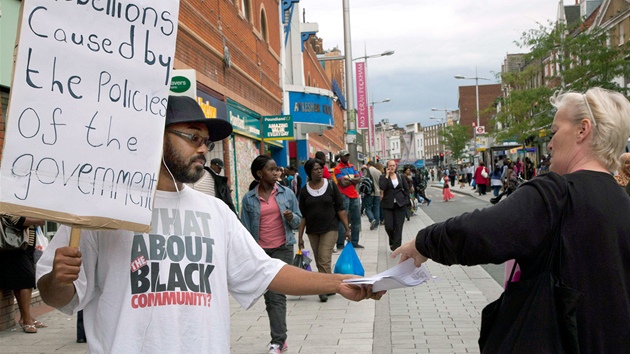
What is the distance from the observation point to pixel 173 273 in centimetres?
296

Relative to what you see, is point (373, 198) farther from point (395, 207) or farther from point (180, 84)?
point (180, 84)

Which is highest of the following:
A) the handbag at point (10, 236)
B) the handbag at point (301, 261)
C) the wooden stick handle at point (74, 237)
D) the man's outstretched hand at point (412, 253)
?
the wooden stick handle at point (74, 237)

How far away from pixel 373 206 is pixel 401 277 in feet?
57.4

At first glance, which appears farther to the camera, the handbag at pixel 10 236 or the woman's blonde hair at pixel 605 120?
the handbag at pixel 10 236

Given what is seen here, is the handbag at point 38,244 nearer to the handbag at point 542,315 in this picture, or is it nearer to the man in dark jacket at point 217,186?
the man in dark jacket at point 217,186

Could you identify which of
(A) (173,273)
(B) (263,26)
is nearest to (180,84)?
(A) (173,273)

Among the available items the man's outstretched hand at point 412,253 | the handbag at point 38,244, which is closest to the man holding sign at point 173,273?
the man's outstretched hand at point 412,253

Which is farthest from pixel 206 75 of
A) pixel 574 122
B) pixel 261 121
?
pixel 574 122

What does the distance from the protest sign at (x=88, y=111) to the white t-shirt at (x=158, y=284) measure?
0.68 ft

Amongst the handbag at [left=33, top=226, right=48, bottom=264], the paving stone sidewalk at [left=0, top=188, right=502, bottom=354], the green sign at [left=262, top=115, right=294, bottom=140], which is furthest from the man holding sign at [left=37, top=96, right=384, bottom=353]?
the green sign at [left=262, top=115, right=294, bottom=140]

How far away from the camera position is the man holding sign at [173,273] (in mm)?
2859

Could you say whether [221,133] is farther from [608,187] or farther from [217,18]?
[217,18]

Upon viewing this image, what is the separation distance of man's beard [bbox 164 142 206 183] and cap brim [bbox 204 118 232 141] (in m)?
0.20

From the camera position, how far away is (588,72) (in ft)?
102
